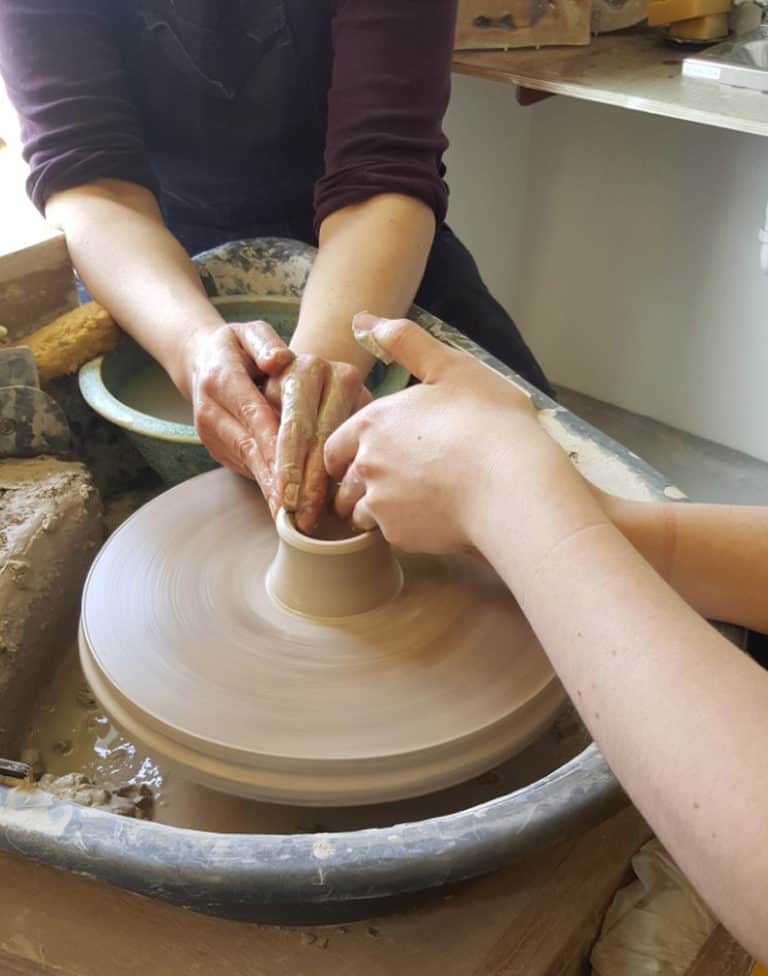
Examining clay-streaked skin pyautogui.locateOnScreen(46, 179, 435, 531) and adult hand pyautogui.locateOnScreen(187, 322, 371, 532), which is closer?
adult hand pyautogui.locateOnScreen(187, 322, 371, 532)

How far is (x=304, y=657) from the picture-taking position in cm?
96

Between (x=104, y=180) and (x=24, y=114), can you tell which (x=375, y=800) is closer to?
(x=104, y=180)

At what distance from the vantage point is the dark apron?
1535 millimetres

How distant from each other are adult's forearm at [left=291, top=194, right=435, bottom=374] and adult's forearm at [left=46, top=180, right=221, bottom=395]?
139 millimetres

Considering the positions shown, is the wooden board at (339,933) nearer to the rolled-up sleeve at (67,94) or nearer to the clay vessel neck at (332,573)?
the clay vessel neck at (332,573)

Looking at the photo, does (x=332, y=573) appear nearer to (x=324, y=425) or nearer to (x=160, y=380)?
(x=324, y=425)

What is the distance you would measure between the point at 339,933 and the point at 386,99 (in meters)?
1.12

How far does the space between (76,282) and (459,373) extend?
2.73 ft

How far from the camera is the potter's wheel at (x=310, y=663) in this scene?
0.88 meters

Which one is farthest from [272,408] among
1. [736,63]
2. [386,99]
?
[736,63]

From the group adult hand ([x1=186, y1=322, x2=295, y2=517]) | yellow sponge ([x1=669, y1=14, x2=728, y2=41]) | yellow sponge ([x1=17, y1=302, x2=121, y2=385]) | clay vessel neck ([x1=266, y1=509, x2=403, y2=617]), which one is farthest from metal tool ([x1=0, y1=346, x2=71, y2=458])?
yellow sponge ([x1=669, y1=14, x2=728, y2=41])

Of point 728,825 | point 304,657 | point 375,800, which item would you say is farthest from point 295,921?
point 728,825

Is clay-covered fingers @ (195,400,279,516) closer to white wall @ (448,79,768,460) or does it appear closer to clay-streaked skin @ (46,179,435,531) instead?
clay-streaked skin @ (46,179,435,531)

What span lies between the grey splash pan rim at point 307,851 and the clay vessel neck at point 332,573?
26 cm
